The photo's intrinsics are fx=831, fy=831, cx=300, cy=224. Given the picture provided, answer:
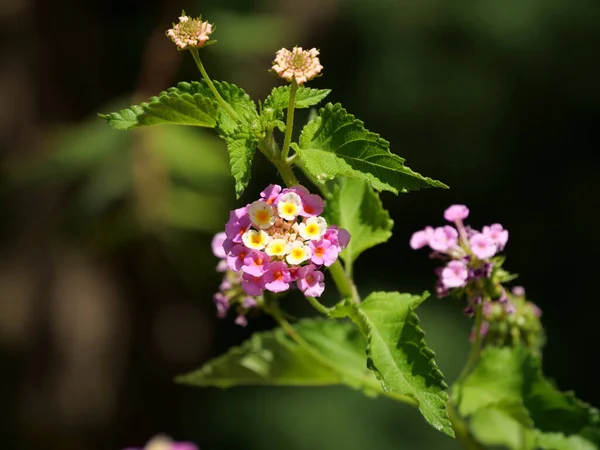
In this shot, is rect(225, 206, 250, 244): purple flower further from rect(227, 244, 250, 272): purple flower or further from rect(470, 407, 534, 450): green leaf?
rect(470, 407, 534, 450): green leaf

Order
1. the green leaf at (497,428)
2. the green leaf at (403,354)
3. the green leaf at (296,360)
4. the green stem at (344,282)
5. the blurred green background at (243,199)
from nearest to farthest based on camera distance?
the green leaf at (403,354), the green stem at (344,282), the green leaf at (296,360), the green leaf at (497,428), the blurred green background at (243,199)

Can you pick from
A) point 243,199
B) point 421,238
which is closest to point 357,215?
point 421,238

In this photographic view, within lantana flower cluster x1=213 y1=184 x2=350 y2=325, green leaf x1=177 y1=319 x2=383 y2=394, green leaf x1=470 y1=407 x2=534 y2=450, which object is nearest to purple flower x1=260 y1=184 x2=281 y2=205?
lantana flower cluster x1=213 y1=184 x2=350 y2=325

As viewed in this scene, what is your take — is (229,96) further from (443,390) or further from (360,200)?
(443,390)

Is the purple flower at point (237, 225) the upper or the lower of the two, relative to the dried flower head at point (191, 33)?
lower

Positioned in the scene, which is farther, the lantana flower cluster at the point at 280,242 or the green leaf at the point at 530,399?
the green leaf at the point at 530,399

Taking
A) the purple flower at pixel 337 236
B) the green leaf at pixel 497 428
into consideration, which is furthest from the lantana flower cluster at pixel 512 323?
the purple flower at pixel 337 236

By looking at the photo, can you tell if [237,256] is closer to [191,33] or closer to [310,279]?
[310,279]

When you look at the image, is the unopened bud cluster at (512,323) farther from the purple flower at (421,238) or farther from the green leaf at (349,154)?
the green leaf at (349,154)
